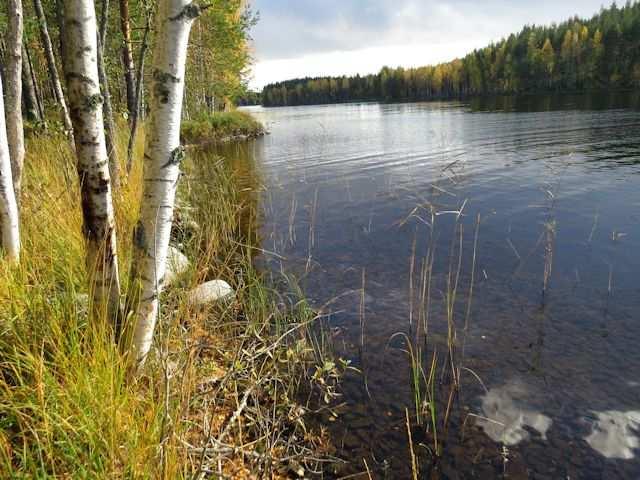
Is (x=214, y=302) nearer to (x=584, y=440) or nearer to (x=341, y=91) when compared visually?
(x=584, y=440)

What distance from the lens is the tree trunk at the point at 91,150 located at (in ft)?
7.83

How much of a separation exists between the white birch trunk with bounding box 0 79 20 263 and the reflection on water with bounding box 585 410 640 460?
4.93 meters

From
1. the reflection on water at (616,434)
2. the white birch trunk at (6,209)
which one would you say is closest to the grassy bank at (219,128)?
the white birch trunk at (6,209)

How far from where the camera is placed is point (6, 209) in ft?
10.7

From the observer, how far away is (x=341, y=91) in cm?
14288

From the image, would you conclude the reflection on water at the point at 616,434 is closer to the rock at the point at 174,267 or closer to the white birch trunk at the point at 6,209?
the rock at the point at 174,267

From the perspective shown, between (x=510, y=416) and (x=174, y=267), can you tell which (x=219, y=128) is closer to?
(x=174, y=267)

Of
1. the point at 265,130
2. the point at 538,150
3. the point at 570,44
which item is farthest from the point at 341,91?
the point at 538,150

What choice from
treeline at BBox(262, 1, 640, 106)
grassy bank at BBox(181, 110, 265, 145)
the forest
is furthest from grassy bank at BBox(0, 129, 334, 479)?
treeline at BBox(262, 1, 640, 106)

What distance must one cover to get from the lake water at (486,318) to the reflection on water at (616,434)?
1 centimetres

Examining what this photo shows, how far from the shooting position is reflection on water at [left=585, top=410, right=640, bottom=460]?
3318 millimetres

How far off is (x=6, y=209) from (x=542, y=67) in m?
102

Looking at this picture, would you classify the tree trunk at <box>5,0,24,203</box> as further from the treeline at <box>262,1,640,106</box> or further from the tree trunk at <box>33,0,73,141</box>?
the treeline at <box>262,1,640,106</box>

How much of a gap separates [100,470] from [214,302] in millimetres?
2936
